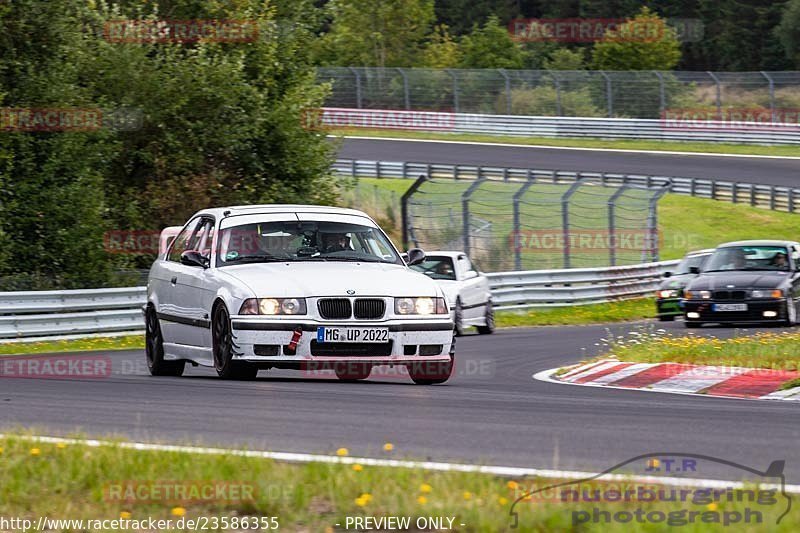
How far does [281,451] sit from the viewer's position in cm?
735

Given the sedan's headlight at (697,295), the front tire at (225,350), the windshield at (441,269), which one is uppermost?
the front tire at (225,350)

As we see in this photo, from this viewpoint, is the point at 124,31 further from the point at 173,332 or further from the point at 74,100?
the point at 173,332

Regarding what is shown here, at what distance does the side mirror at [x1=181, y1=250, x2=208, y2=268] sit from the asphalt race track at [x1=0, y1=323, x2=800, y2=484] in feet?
3.36

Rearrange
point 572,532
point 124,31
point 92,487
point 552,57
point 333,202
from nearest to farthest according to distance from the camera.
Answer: point 572,532
point 92,487
point 124,31
point 333,202
point 552,57

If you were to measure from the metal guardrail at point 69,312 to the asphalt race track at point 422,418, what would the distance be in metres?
9.06

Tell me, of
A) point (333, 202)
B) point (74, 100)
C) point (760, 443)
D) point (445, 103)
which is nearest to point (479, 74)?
point (445, 103)

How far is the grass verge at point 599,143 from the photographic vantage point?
175ft

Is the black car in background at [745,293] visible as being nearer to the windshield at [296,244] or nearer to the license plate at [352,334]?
the windshield at [296,244]

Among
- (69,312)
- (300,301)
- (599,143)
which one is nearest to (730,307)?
(69,312)

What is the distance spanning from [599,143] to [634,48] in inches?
695

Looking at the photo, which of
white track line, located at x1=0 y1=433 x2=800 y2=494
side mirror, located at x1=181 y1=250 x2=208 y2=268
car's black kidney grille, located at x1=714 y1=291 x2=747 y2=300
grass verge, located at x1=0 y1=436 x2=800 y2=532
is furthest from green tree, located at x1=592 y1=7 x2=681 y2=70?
grass verge, located at x1=0 y1=436 x2=800 y2=532

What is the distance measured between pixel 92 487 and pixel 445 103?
53458 mm

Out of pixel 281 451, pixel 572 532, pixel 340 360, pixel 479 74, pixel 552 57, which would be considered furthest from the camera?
pixel 552 57

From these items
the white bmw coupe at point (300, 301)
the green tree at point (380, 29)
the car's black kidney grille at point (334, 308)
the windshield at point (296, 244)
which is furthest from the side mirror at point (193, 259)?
the green tree at point (380, 29)
